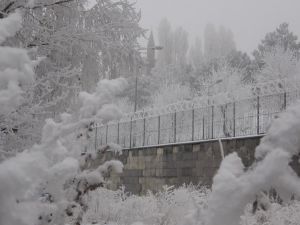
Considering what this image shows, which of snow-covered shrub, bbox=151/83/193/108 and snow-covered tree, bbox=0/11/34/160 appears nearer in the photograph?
snow-covered tree, bbox=0/11/34/160

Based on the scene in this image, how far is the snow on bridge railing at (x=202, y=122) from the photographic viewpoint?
11.8 meters

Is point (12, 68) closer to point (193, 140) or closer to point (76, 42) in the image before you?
point (76, 42)

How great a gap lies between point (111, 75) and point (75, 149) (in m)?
6.25

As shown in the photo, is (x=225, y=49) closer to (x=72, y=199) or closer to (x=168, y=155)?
(x=168, y=155)

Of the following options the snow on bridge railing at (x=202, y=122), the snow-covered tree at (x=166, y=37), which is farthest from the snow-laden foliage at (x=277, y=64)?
the snow-covered tree at (x=166, y=37)

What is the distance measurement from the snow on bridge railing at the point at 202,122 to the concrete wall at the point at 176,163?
1.97 ft

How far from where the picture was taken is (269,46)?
1565 inches

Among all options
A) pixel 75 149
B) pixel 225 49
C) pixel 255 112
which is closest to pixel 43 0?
pixel 75 149

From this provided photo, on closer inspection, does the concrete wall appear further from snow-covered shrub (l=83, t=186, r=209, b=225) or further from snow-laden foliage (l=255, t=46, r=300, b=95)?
snow-laden foliage (l=255, t=46, r=300, b=95)

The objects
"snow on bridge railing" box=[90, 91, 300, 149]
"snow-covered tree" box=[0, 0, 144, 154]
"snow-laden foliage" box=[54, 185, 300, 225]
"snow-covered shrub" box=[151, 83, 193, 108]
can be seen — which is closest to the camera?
"snow-laden foliage" box=[54, 185, 300, 225]

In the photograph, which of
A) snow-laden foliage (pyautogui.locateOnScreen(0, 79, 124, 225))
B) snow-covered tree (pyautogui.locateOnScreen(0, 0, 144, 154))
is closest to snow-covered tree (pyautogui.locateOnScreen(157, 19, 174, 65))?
snow-covered tree (pyautogui.locateOnScreen(0, 0, 144, 154))

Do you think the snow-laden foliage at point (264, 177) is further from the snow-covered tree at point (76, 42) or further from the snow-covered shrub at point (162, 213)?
the snow-covered tree at point (76, 42)

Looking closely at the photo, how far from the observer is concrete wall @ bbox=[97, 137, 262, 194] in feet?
38.0

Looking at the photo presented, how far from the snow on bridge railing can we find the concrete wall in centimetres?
60
